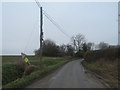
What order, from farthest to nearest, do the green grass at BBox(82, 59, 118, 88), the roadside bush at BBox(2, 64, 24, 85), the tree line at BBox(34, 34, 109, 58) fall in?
the tree line at BBox(34, 34, 109, 58) → the roadside bush at BBox(2, 64, 24, 85) → the green grass at BBox(82, 59, 118, 88)

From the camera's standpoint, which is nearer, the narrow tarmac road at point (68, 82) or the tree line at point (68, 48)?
the narrow tarmac road at point (68, 82)

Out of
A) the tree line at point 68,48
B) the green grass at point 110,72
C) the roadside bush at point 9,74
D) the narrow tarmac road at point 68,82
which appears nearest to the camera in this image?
the narrow tarmac road at point 68,82

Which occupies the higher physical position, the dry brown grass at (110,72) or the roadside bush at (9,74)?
the dry brown grass at (110,72)

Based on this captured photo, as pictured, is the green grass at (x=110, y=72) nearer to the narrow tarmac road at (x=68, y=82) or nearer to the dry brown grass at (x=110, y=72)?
the dry brown grass at (x=110, y=72)

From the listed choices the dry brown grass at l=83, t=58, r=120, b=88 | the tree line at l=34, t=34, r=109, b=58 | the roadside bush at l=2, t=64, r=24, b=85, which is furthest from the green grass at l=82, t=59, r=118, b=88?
the tree line at l=34, t=34, r=109, b=58

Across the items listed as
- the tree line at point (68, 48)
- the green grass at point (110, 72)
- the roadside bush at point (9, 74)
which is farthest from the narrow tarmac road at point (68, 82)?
the tree line at point (68, 48)

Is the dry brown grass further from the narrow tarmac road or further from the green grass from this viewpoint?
the narrow tarmac road

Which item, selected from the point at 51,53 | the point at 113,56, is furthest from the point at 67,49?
the point at 113,56

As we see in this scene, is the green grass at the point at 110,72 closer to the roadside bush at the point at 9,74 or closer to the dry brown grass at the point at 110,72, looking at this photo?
the dry brown grass at the point at 110,72

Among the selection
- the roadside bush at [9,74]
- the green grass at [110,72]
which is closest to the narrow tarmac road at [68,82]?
the green grass at [110,72]

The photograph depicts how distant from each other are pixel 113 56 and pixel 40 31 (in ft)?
41.3

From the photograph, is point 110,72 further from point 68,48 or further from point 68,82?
point 68,48

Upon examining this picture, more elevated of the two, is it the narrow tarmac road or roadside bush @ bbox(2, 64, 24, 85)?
the narrow tarmac road

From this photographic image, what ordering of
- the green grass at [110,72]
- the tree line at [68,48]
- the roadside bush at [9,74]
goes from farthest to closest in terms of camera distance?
the tree line at [68,48], the roadside bush at [9,74], the green grass at [110,72]
